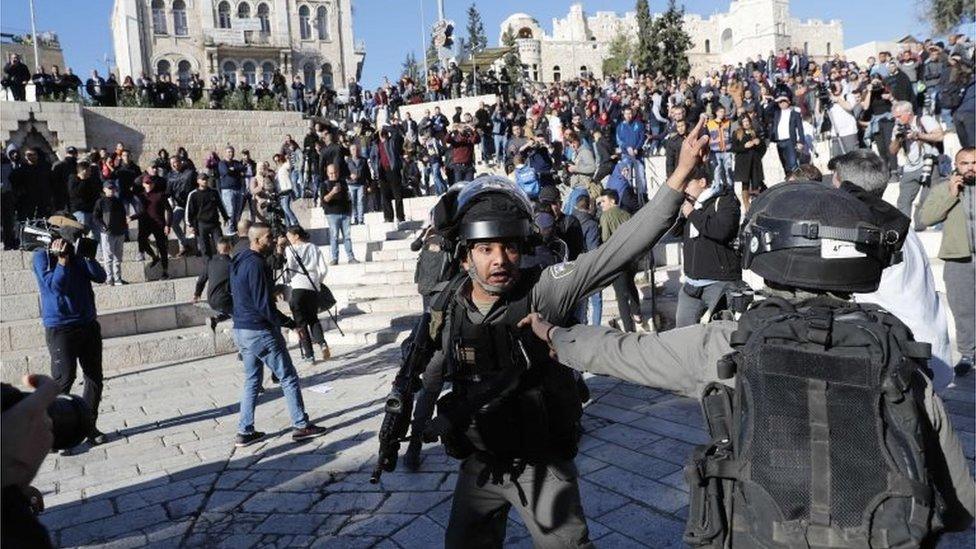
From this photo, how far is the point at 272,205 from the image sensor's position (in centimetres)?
1296

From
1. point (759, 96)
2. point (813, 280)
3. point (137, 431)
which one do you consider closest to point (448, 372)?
point (813, 280)

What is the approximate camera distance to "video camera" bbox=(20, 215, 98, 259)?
5805 millimetres

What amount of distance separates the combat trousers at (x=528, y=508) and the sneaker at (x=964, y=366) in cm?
482

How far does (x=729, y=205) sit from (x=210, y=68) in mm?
54057

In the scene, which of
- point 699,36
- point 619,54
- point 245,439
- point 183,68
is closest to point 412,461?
point 245,439

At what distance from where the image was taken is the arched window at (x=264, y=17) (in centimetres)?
5353

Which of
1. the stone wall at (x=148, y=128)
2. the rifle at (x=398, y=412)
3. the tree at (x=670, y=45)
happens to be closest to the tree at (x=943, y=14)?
the tree at (x=670, y=45)

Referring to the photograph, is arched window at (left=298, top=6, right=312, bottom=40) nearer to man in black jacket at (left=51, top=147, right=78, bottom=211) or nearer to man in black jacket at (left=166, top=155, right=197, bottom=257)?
man in black jacket at (left=51, top=147, right=78, bottom=211)

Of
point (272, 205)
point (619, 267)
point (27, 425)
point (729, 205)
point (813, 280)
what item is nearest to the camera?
point (27, 425)

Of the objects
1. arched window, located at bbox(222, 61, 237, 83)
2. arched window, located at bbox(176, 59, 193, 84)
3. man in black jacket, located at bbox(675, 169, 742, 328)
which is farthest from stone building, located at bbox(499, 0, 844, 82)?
man in black jacket, located at bbox(675, 169, 742, 328)

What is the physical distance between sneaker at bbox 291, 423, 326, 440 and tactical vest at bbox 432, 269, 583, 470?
3520mm

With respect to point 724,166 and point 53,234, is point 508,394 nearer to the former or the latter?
point 53,234

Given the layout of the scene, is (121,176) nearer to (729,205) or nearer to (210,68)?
(729,205)

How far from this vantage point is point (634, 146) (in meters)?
13.8
